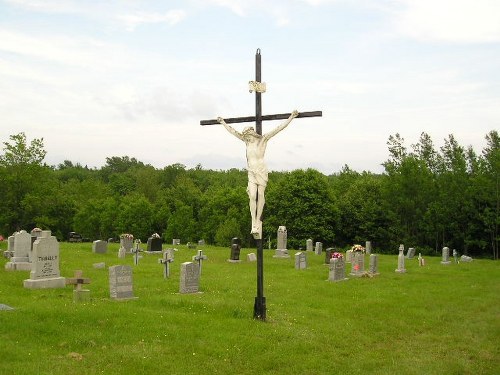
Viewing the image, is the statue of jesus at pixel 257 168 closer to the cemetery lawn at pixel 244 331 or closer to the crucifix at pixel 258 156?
the crucifix at pixel 258 156

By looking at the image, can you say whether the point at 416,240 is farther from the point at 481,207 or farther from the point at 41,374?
the point at 41,374

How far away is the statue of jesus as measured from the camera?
11.2m

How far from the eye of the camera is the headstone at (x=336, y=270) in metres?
20.0

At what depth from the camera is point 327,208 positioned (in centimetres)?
4959

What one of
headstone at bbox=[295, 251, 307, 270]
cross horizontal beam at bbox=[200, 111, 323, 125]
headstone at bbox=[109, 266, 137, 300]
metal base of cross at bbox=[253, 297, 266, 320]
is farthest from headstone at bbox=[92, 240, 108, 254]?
metal base of cross at bbox=[253, 297, 266, 320]

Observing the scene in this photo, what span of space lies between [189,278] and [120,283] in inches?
91.4

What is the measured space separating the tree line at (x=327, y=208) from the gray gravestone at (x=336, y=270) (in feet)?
78.3

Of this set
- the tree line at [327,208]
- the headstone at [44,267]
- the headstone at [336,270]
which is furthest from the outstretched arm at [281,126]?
the tree line at [327,208]

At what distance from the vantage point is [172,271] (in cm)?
2091

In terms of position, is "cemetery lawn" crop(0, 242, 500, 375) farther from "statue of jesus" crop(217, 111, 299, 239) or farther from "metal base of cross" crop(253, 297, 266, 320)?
"statue of jesus" crop(217, 111, 299, 239)

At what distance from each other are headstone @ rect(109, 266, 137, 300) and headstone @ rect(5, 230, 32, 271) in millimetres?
7574

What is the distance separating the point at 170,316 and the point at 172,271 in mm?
9678

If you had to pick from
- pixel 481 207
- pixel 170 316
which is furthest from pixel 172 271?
pixel 481 207

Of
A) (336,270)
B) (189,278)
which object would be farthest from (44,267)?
(336,270)
